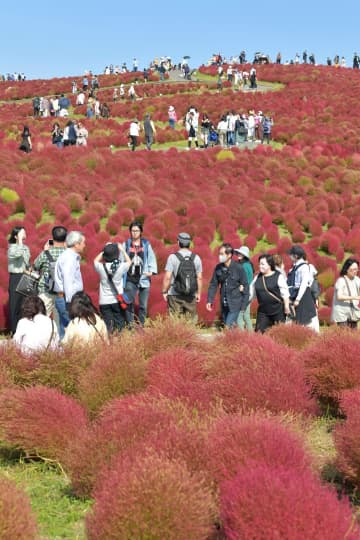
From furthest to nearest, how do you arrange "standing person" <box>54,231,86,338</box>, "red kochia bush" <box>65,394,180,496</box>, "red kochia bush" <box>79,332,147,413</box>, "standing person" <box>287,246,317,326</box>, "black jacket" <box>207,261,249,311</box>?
"black jacket" <box>207,261,249,311</box>
"standing person" <box>287,246,317,326</box>
"standing person" <box>54,231,86,338</box>
"red kochia bush" <box>79,332,147,413</box>
"red kochia bush" <box>65,394,180,496</box>

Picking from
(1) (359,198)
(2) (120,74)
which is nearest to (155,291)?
(1) (359,198)

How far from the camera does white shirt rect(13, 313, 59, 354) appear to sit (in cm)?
699

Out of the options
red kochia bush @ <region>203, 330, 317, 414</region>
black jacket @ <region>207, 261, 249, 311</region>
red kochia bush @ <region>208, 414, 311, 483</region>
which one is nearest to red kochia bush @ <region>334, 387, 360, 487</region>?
red kochia bush @ <region>208, 414, 311, 483</region>

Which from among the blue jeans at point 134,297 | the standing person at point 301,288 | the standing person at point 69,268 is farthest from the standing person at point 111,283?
the standing person at point 301,288

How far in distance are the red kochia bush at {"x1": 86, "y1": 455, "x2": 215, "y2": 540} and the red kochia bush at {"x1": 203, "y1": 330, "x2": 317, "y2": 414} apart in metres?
1.67

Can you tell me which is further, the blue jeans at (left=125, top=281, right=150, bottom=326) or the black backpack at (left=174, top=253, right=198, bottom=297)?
the blue jeans at (left=125, top=281, right=150, bottom=326)

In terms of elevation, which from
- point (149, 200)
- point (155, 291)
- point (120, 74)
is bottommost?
point (155, 291)

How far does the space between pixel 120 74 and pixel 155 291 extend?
4719 centimetres

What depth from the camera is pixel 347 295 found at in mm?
9062

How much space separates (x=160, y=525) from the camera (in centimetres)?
366

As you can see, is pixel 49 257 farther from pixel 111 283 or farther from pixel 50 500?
pixel 50 500

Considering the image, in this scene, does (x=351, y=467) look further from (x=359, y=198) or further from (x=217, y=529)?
(x=359, y=198)

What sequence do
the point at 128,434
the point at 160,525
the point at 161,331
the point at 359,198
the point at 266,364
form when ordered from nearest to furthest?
1. the point at 160,525
2. the point at 128,434
3. the point at 266,364
4. the point at 161,331
5. the point at 359,198

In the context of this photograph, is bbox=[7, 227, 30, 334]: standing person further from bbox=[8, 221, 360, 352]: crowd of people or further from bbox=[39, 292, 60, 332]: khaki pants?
bbox=[39, 292, 60, 332]: khaki pants
